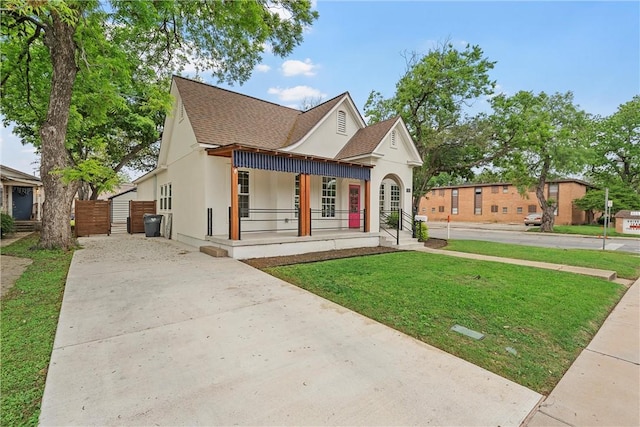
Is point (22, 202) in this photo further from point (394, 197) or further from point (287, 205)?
point (394, 197)

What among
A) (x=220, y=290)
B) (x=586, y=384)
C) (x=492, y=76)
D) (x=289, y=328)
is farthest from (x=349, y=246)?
(x=492, y=76)

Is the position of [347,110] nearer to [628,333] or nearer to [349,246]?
[349,246]

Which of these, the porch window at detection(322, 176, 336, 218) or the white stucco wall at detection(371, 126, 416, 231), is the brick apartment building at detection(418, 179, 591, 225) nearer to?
the white stucco wall at detection(371, 126, 416, 231)

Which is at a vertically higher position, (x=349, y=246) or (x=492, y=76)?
(x=492, y=76)

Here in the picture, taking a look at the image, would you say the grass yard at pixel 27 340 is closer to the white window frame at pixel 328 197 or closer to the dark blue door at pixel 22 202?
the white window frame at pixel 328 197

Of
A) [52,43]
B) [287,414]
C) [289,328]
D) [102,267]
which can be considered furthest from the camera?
[52,43]

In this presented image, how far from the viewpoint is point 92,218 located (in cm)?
1517

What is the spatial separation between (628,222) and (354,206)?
21.2 m

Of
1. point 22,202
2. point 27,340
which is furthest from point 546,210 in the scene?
point 22,202

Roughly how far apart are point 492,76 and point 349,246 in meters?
13.2

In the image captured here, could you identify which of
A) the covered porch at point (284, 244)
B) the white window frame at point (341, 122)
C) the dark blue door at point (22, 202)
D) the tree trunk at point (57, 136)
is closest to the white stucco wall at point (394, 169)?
the covered porch at point (284, 244)

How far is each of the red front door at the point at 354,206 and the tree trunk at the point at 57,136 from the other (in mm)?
10895

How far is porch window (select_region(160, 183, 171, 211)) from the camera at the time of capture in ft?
47.7

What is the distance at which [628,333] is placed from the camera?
4.17 metres
